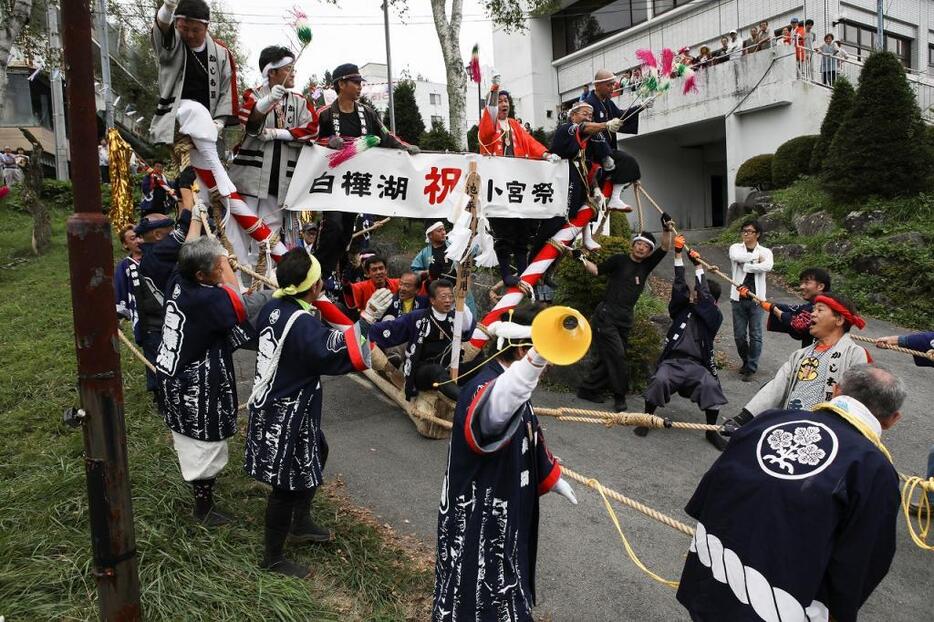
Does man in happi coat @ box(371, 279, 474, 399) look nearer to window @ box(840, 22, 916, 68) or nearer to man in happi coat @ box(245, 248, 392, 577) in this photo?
man in happi coat @ box(245, 248, 392, 577)

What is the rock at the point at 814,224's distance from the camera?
1397cm

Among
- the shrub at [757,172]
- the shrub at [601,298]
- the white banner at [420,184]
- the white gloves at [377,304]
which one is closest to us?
the white gloves at [377,304]

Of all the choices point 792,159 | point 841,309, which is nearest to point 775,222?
point 792,159

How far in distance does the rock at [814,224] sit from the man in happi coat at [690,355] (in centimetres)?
861

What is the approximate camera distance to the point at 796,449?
239 cm

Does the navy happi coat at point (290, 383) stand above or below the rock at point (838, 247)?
below

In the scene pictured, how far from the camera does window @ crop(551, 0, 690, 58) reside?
2316 centimetres

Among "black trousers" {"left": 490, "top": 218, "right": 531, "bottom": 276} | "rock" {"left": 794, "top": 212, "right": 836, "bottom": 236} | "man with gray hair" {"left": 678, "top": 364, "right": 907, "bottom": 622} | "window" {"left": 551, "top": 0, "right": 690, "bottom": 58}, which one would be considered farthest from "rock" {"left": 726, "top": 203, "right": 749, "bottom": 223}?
"man with gray hair" {"left": 678, "top": 364, "right": 907, "bottom": 622}

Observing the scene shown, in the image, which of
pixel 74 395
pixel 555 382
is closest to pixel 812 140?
pixel 555 382

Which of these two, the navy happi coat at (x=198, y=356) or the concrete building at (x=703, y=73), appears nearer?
the navy happi coat at (x=198, y=356)

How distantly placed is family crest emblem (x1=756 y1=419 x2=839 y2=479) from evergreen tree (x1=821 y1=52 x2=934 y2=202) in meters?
13.4

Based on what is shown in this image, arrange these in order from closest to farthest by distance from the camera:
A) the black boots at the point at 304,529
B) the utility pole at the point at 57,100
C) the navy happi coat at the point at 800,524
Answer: the navy happi coat at the point at 800,524
the black boots at the point at 304,529
the utility pole at the point at 57,100

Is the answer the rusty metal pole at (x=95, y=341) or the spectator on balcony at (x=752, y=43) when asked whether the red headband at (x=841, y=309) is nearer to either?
the rusty metal pole at (x=95, y=341)

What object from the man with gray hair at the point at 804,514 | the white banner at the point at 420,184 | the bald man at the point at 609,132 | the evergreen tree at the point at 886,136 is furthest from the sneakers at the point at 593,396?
the evergreen tree at the point at 886,136
